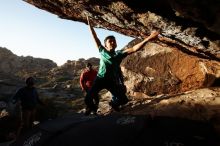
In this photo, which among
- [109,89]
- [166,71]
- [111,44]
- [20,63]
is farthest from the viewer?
[20,63]

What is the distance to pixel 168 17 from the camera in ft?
30.6

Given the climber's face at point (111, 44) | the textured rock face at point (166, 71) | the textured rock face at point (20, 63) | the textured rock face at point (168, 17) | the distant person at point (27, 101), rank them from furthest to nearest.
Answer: the textured rock face at point (20, 63) → the distant person at point (27, 101) → the textured rock face at point (166, 71) → the climber's face at point (111, 44) → the textured rock face at point (168, 17)

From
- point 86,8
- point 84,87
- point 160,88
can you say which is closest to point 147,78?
point 160,88

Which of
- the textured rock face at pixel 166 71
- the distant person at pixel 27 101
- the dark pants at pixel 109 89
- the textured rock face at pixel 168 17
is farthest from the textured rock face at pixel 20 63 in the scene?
the dark pants at pixel 109 89

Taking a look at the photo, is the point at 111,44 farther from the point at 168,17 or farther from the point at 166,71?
the point at 166,71

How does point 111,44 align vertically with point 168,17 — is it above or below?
below

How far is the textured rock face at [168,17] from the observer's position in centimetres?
782

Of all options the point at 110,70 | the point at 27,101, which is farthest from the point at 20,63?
the point at 110,70

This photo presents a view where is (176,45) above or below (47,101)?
above

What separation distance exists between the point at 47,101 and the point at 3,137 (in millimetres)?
8071

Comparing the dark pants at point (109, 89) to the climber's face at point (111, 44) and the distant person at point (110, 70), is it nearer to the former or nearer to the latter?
the distant person at point (110, 70)

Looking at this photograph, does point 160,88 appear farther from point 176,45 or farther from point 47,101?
point 47,101

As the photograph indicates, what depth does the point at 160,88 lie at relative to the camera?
14.4 m

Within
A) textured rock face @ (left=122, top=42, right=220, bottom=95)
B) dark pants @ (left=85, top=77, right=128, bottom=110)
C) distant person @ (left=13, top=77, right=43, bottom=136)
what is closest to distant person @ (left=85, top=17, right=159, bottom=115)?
dark pants @ (left=85, top=77, right=128, bottom=110)
